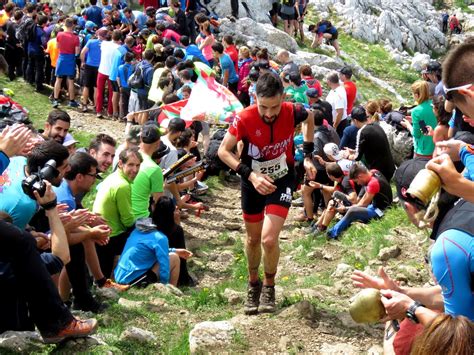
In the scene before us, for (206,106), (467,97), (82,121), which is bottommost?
(82,121)

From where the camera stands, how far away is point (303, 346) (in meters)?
6.01

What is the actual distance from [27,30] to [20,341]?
1483cm

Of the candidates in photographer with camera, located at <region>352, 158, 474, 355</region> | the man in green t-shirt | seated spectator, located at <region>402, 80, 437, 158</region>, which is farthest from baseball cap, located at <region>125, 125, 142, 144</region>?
photographer with camera, located at <region>352, 158, 474, 355</region>

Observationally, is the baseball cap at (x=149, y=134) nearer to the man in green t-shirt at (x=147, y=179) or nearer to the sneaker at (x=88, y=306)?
the man in green t-shirt at (x=147, y=179)

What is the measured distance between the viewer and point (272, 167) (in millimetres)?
6848

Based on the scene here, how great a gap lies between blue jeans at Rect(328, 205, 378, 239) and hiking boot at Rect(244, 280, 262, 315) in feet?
11.8

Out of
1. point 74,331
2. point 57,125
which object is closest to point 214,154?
point 57,125

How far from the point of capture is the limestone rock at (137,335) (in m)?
5.89

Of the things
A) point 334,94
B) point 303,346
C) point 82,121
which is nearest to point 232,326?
point 303,346

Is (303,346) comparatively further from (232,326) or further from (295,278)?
(295,278)

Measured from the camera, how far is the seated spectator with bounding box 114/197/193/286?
7.88 metres

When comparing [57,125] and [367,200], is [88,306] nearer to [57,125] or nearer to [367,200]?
[57,125]

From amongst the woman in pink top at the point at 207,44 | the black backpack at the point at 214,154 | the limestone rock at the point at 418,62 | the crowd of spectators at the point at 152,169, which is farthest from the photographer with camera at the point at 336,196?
the limestone rock at the point at 418,62

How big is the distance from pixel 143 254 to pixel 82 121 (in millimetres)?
10184
